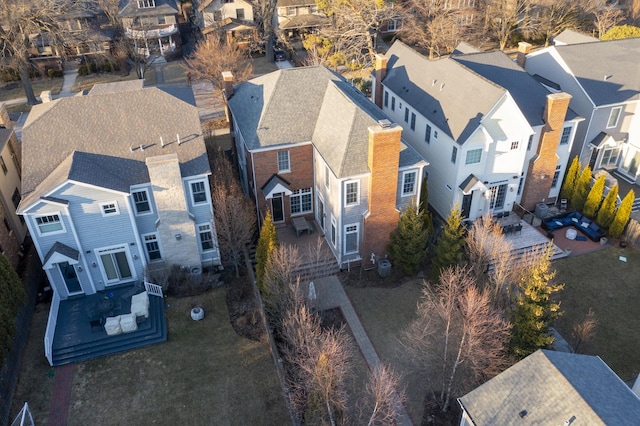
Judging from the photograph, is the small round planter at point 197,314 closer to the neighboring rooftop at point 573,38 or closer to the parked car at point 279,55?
the neighboring rooftop at point 573,38

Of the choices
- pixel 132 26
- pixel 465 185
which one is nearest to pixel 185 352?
pixel 465 185

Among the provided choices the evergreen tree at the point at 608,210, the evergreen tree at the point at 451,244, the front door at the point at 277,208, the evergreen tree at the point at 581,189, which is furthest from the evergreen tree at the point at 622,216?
the front door at the point at 277,208

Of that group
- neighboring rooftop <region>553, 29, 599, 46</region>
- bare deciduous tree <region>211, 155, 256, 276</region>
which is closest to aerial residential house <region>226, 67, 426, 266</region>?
bare deciduous tree <region>211, 155, 256, 276</region>

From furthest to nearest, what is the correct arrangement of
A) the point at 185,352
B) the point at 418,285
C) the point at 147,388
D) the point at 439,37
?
the point at 439,37 → the point at 418,285 → the point at 185,352 → the point at 147,388

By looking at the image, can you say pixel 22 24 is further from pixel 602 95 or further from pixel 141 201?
pixel 602 95

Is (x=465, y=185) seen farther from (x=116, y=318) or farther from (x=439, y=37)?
(x=439, y=37)

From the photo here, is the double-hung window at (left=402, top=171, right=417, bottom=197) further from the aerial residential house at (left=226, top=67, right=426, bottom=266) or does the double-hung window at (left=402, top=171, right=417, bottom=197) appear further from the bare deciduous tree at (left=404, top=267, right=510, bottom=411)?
the bare deciduous tree at (left=404, top=267, right=510, bottom=411)

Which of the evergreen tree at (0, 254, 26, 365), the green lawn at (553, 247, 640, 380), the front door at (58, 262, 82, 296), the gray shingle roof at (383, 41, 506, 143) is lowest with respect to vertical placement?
the green lawn at (553, 247, 640, 380)

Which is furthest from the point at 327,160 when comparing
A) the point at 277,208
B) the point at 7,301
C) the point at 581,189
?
the point at 581,189
